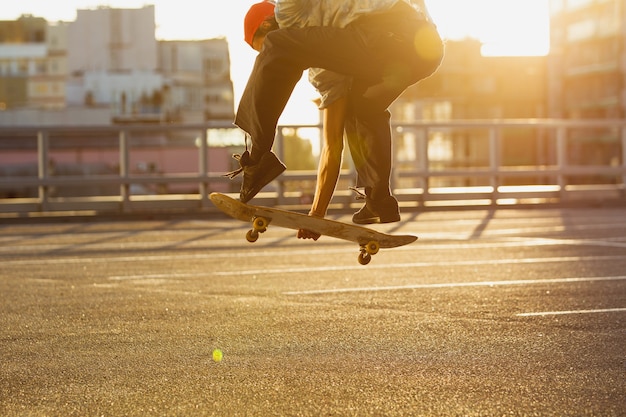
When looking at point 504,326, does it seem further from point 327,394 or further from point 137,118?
point 137,118

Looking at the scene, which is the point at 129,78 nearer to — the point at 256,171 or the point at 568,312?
the point at 568,312

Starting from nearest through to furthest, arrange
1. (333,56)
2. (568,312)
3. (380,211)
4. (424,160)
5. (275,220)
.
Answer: (333,56) → (275,220) → (380,211) → (568,312) → (424,160)

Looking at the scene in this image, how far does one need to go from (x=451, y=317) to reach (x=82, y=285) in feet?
8.97

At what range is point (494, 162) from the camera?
20.3m

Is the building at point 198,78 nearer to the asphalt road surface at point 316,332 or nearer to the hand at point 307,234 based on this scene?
the asphalt road surface at point 316,332

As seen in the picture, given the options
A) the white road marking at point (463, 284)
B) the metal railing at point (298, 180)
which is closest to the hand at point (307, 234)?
the white road marking at point (463, 284)

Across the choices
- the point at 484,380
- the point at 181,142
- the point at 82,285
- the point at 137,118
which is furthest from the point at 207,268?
the point at 137,118

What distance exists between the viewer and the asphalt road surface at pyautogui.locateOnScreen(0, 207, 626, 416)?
3826 mm

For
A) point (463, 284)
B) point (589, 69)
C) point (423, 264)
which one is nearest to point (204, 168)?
point (423, 264)

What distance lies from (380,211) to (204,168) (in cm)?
1326

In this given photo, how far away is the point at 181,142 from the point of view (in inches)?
3452

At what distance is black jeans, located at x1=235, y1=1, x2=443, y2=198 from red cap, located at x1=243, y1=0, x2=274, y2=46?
0.66 ft

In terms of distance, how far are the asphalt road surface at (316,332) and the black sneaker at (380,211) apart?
47 centimetres

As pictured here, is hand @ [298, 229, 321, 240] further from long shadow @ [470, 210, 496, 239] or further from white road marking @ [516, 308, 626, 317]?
long shadow @ [470, 210, 496, 239]
